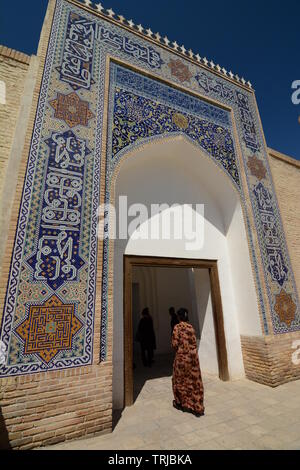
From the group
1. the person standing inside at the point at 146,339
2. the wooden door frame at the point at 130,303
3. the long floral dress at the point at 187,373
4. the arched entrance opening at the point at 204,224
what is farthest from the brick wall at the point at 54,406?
the person standing inside at the point at 146,339

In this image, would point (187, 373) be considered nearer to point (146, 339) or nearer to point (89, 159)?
point (146, 339)

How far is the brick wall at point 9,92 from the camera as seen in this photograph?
9.46ft

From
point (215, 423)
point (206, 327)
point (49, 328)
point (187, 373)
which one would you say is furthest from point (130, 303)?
point (206, 327)

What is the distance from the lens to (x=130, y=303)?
10.7 feet

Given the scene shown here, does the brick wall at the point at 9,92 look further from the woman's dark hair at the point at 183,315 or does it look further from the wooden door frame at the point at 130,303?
the woman's dark hair at the point at 183,315

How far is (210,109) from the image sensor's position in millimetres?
4672

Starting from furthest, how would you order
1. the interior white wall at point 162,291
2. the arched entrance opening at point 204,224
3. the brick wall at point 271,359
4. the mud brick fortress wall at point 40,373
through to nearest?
the interior white wall at point 162,291 → the arched entrance opening at point 204,224 → the brick wall at point 271,359 → the mud brick fortress wall at point 40,373

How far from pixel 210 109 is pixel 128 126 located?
2068mm

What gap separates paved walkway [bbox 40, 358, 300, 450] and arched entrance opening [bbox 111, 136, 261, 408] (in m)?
0.90

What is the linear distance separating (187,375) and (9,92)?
13.8 ft

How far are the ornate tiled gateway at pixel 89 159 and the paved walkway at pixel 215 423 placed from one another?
2.47ft

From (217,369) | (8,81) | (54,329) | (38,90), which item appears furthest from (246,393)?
(8,81)
